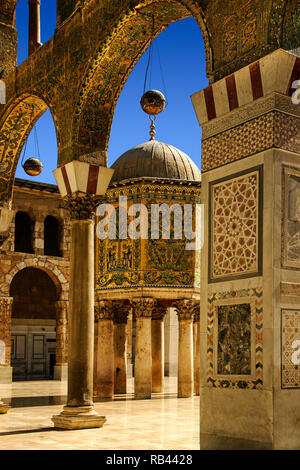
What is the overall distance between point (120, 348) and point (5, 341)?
6893mm

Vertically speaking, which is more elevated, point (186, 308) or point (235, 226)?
point (235, 226)

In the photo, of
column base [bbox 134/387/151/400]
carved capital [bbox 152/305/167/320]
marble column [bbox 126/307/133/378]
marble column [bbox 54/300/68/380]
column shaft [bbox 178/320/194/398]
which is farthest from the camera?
marble column [bbox 126/307/133/378]

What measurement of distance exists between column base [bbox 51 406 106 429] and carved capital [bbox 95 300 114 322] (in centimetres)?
615

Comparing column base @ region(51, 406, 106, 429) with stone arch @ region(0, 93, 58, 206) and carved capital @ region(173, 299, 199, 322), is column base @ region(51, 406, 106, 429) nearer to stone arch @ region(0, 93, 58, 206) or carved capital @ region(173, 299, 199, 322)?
stone arch @ region(0, 93, 58, 206)

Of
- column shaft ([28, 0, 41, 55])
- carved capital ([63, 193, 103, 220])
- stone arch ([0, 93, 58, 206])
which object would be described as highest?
column shaft ([28, 0, 41, 55])

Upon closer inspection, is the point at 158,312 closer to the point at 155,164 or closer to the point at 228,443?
the point at 155,164

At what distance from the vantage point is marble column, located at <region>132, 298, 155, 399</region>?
43.1 ft

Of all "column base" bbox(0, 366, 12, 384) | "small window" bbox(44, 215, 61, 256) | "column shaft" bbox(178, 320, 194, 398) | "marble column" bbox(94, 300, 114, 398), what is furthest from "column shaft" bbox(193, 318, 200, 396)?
"small window" bbox(44, 215, 61, 256)

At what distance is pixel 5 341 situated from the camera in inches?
792

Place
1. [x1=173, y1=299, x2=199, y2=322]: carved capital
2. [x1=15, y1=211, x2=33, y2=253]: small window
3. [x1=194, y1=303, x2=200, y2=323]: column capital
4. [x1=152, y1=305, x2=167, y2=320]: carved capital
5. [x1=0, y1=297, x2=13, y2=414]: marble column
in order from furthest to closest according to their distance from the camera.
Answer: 1. [x1=15, y1=211, x2=33, y2=253]: small window
2. [x1=0, y1=297, x2=13, y2=414]: marble column
3. [x1=152, y1=305, x2=167, y2=320]: carved capital
4. [x1=194, y1=303, x2=200, y2=323]: column capital
5. [x1=173, y1=299, x2=199, y2=322]: carved capital

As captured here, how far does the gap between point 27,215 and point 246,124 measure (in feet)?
57.7

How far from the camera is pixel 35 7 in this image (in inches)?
414

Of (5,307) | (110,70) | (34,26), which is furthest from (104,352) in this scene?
(5,307)

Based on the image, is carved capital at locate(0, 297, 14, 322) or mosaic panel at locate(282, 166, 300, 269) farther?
carved capital at locate(0, 297, 14, 322)
